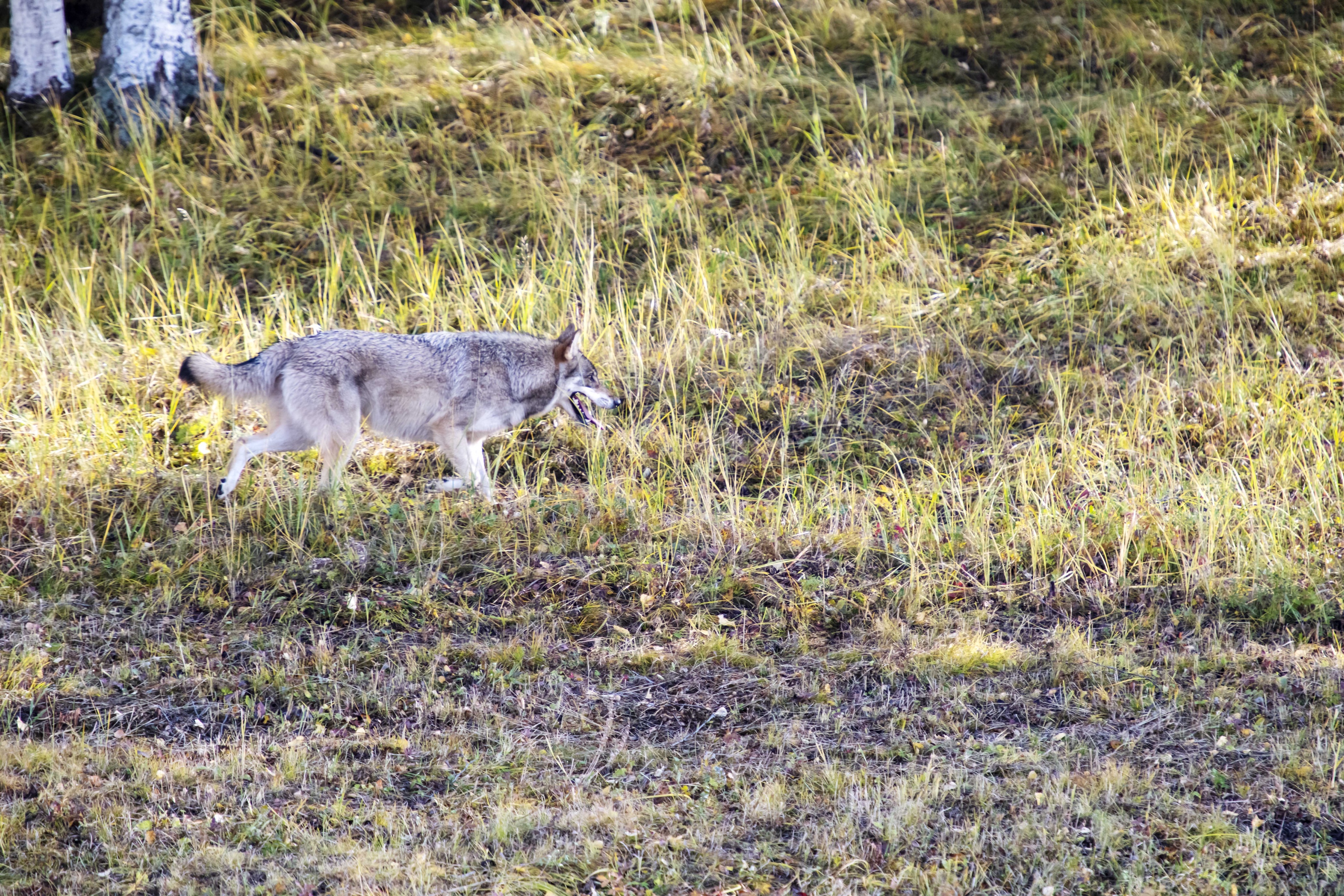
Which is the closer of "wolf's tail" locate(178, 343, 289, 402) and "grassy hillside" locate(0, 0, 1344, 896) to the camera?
"grassy hillside" locate(0, 0, 1344, 896)

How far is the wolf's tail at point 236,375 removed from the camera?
7.12m

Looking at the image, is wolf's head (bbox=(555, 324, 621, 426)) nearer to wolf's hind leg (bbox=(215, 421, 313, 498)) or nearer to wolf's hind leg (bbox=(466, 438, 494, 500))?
wolf's hind leg (bbox=(466, 438, 494, 500))

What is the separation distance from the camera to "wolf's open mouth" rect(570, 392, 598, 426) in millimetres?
8336

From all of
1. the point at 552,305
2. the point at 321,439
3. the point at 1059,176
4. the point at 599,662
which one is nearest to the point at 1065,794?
the point at 599,662

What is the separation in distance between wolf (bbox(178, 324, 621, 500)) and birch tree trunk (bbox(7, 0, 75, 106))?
5286 mm

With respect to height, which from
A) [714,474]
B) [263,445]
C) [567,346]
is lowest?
[714,474]

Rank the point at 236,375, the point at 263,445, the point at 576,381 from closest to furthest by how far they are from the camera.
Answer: the point at 236,375 → the point at 263,445 → the point at 576,381

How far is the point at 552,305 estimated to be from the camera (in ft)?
31.5

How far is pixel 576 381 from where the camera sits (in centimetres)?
832

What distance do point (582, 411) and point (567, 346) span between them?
0.50 m

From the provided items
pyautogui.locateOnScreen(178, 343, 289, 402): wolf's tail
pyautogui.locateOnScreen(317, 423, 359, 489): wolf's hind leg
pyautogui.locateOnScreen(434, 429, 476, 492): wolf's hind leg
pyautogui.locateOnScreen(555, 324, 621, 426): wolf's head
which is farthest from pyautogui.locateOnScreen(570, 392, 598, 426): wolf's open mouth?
pyautogui.locateOnScreen(178, 343, 289, 402): wolf's tail

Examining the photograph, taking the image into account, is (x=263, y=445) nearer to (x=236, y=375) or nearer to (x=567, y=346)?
(x=236, y=375)

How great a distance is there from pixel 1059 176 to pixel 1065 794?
7.09m

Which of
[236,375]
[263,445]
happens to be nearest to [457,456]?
[263,445]
